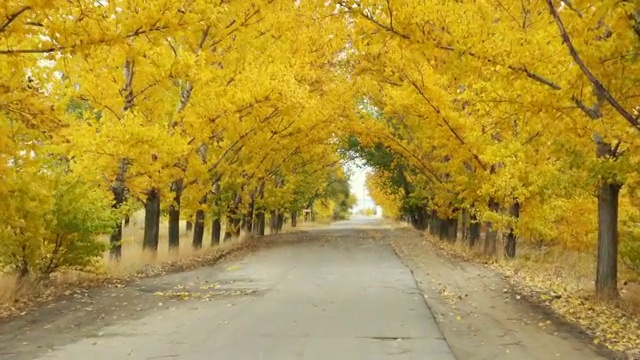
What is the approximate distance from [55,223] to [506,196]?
10.5 m

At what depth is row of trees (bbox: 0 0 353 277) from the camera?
311 inches

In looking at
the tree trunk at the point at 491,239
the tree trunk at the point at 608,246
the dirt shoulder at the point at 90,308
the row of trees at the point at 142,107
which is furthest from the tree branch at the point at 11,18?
the tree trunk at the point at 491,239

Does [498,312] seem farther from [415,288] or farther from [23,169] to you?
[23,169]

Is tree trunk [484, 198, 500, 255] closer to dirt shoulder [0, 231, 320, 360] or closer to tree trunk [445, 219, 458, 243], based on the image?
tree trunk [445, 219, 458, 243]

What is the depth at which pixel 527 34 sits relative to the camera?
8.55m

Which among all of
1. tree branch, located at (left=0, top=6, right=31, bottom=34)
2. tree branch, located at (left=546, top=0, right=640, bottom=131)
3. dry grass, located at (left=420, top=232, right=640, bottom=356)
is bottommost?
dry grass, located at (left=420, top=232, right=640, bottom=356)

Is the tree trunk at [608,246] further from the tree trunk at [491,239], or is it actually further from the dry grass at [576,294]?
the tree trunk at [491,239]

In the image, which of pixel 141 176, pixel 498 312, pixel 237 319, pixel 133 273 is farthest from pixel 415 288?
pixel 141 176

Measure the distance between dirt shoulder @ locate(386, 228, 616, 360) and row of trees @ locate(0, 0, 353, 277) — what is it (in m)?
4.39

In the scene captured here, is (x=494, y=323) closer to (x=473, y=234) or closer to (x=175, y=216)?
(x=175, y=216)

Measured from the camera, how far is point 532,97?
8.49 meters

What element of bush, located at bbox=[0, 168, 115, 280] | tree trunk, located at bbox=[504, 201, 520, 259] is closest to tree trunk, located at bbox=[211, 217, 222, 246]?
tree trunk, located at bbox=[504, 201, 520, 259]

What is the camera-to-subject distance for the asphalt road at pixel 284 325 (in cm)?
661

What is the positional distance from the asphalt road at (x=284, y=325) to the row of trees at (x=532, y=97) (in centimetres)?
317
